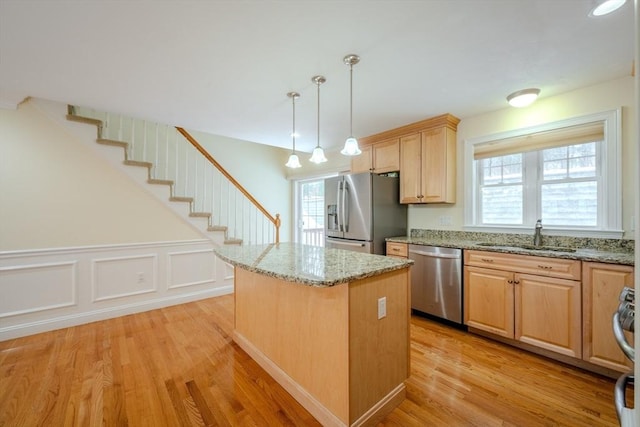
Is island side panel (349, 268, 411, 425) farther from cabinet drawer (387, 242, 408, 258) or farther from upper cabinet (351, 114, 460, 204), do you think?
upper cabinet (351, 114, 460, 204)

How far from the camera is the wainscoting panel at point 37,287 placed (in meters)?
2.67

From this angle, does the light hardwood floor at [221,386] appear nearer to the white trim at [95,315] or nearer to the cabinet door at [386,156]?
the white trim at [95,315]

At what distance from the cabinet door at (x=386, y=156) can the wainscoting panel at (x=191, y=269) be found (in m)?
2.79

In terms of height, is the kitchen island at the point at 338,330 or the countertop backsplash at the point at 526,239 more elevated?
the countertop backsplash at the point at 526,239

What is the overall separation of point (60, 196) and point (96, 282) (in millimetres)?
1033

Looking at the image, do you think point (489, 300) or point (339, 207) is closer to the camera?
point (489, 300)

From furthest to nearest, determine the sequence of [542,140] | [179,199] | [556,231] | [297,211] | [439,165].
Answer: [297,211], [179,199], [439,165], [542,140], [556,231]

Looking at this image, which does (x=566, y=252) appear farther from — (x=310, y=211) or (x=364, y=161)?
(x=310, y=211)

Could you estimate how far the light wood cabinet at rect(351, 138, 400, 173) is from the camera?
3.65m

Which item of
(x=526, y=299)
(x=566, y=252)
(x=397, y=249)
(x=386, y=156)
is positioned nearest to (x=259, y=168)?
(x=386, y=156)

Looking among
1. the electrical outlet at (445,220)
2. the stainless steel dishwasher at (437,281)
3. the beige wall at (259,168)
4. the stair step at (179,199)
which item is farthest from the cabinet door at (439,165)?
the stair step at (179,199)

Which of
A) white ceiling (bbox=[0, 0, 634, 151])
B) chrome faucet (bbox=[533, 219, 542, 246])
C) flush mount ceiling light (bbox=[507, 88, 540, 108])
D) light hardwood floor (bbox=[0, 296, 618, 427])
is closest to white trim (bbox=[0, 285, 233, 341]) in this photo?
light hardwood floor (bbox=[0, 296, 618, 427])

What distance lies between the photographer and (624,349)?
777 millimetres

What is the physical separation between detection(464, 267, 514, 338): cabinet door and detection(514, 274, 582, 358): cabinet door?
0.07 meters
